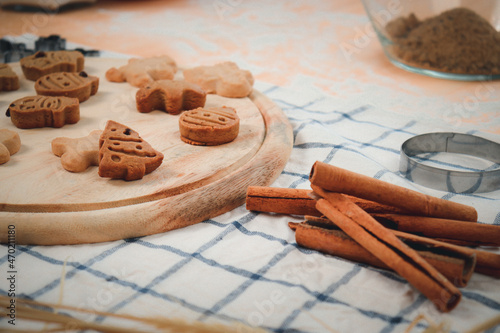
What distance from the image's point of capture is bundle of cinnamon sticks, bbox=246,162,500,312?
107cm

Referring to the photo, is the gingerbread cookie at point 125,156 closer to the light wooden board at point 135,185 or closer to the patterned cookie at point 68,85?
the light wooden board at point 135,185

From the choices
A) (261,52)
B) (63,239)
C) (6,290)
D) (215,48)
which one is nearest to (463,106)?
(261,52)

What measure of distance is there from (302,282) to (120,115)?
94 centimetres

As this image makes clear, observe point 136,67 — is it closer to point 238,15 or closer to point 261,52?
point 261,52

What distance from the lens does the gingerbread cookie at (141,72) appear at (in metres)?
1.95

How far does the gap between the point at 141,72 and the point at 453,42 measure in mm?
1411

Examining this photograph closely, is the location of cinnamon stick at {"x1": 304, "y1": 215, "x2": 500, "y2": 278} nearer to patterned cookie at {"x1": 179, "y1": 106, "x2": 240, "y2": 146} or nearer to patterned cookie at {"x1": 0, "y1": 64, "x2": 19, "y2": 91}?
patterned cookie at {"x1": 179, "y1": 106, "x2": 240, "y2": 146}

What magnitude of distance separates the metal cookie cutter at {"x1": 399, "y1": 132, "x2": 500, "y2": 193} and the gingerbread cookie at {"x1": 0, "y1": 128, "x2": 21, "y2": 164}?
1.13 meters

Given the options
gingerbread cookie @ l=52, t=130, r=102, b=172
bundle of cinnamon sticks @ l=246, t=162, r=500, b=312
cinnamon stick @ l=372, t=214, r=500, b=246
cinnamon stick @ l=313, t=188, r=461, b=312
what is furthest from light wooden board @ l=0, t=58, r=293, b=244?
cinnamon stick @ l=372, t=214, r=500, b=246

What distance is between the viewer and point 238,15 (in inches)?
149

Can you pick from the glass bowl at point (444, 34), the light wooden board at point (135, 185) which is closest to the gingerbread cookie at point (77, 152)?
the light wooden board at point (135, 185)

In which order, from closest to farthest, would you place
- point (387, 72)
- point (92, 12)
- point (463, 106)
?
point (463, 106) → point (387, 72) → point (92, 12)

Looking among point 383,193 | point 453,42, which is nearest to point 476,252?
point 383,193

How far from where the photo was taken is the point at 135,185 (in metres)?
1.33
